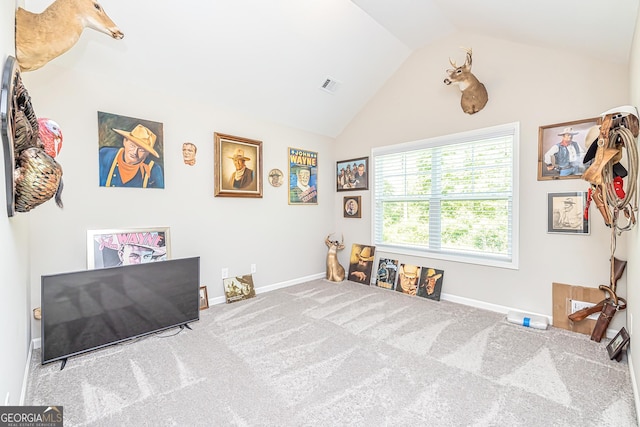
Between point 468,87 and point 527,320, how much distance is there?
2421 mm

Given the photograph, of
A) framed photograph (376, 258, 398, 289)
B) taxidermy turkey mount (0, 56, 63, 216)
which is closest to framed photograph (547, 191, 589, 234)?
framed photograph (376, 258, 398, 289)

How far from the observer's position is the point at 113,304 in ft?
7.70

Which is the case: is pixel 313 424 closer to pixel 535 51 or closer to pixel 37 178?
pixel 37 178

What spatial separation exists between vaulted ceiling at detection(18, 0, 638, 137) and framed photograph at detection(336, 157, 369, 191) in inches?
39.0

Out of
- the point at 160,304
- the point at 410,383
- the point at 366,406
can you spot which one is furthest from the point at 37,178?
the point at 410,383

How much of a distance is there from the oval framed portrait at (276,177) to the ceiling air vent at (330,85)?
124 cm

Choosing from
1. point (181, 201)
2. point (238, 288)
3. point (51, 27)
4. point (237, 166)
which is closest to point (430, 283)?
point (238, 288)

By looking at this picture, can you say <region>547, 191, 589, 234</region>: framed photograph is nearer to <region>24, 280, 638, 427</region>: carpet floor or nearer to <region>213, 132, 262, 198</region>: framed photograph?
<region>24, 280, 638, 427</region>: carpet floor

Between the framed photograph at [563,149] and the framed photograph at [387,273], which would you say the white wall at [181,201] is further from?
the framed photograph at [563,149]

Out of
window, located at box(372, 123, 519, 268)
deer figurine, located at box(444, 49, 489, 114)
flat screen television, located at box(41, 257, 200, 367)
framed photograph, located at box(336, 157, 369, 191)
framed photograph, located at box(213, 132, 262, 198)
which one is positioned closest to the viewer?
flat screen television, located at box(41, 257, 200, 367)

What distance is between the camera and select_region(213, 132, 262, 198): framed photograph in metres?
3.44

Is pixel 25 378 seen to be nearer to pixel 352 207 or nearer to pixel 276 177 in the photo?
pixel 276 177

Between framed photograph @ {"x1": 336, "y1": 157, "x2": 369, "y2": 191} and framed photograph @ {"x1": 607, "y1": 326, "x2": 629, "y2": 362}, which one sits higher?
framed photograph @ {"x1": 336, "y1": 157, "x2": 369, "y2": 191}

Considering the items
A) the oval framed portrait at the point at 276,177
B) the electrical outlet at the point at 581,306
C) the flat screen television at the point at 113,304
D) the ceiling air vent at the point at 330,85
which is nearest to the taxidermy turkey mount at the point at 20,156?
the flat screen television at the point at 113,304
